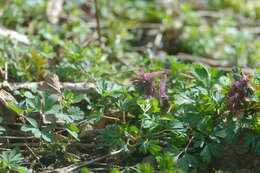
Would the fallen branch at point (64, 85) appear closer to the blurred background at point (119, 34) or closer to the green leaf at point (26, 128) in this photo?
the blurred background at point (119, 34)

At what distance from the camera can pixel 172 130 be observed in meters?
2.25

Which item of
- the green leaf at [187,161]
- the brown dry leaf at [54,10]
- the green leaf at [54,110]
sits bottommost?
the green leaf at [187,161]

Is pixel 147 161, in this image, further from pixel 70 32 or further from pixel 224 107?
pixel 70 32

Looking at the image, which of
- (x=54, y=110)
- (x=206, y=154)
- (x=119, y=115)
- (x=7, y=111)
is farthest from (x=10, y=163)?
(x=206, y=154)

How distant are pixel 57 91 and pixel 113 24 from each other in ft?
6.42

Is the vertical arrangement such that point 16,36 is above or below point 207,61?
above

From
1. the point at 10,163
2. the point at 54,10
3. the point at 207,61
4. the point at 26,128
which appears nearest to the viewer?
the point at 10,163

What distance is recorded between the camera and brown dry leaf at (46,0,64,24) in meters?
4.47

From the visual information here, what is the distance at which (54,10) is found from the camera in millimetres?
4641

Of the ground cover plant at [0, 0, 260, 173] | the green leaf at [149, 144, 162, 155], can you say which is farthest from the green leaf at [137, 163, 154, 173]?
the green leaf at [149, 144, 162, 155]

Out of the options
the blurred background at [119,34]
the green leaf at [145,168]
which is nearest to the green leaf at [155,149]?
the green leaf at [145,168]

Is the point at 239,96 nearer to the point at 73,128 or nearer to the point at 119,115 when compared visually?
the point at 119,115

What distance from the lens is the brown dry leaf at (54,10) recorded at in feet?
14.7

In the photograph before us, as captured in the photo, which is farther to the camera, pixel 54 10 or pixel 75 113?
pixel 54 10
